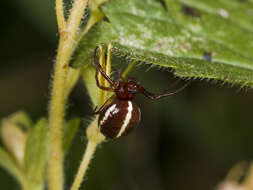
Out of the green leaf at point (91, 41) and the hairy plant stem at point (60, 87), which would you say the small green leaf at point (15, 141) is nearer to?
the hairy plant stem at point (60, 87)

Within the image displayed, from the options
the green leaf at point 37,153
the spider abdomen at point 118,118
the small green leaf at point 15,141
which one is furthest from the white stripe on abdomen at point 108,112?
the small green leaf at point 15,141

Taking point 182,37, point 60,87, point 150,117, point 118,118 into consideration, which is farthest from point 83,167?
point 150,117

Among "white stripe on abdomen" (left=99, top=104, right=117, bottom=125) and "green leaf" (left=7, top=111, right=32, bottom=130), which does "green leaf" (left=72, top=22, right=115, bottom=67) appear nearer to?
"white stripe on abdomen" (left=99, top=104, right=117, bottom=125)

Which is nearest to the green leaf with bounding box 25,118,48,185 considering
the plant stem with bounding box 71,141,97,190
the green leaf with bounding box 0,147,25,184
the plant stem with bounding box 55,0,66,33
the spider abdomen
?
the green leaf with bounding box 0,147,25,184

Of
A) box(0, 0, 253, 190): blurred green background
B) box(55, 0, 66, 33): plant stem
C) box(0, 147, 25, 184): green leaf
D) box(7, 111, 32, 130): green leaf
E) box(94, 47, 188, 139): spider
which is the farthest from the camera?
box(0, 0, 253, 190): blurred green background

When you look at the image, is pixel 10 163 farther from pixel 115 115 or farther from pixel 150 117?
pixel 150 117

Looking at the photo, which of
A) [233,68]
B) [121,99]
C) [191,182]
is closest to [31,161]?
[121,99]
